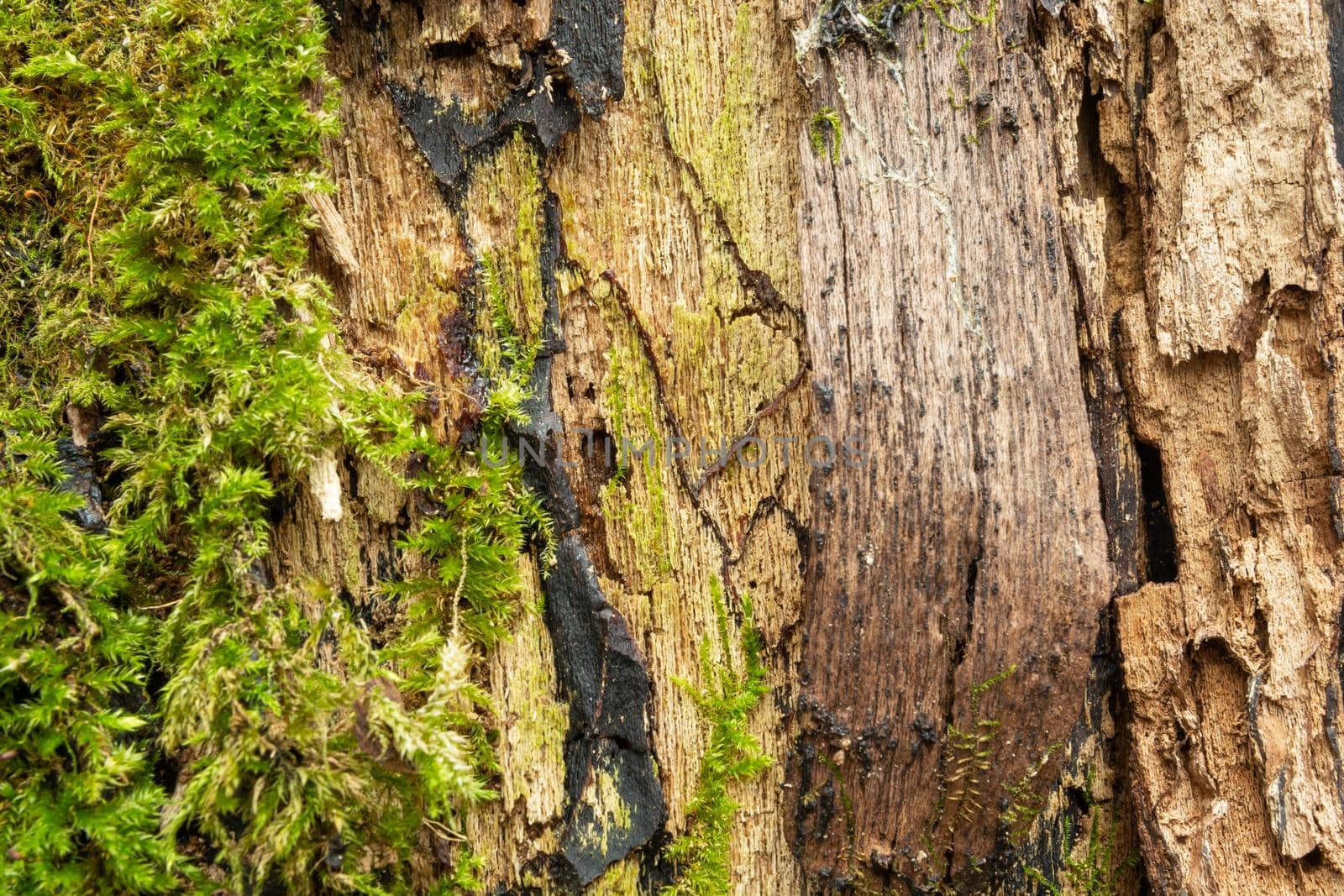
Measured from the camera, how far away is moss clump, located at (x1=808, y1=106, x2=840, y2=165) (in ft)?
6.20

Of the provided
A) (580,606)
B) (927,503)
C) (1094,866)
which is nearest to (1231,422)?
(927,503)

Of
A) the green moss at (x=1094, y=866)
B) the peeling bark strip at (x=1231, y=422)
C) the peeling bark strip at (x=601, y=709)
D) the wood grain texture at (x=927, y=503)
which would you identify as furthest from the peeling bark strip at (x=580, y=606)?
the peeling bark strip at (x=1231, y=422)

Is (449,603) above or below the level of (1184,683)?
above

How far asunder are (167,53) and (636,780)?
188 cm

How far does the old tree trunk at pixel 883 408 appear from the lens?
183 cm

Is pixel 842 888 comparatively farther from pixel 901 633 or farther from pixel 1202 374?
pixel 1202 374

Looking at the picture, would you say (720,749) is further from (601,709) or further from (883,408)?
(883,408)

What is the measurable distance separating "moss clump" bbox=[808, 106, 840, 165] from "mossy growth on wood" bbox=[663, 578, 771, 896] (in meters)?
1.03

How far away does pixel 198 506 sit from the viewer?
173 centimetres

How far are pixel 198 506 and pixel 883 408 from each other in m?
1.48

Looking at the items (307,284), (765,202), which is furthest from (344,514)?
(765,202)

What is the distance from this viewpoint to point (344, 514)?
1879 millimetres

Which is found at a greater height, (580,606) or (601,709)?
(580,606)

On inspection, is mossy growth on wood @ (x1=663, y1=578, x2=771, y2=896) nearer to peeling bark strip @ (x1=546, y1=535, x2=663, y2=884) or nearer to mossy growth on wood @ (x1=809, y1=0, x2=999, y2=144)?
peeling bark strip @ (x1=546, y1=535, x2=663, y2=884)
